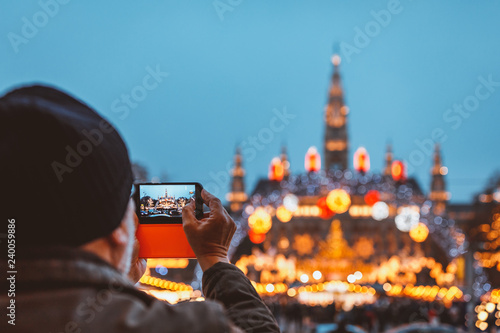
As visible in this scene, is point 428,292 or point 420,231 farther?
point 420,231

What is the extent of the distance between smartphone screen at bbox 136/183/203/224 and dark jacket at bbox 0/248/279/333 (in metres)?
0.56

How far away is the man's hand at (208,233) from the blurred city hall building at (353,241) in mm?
30598

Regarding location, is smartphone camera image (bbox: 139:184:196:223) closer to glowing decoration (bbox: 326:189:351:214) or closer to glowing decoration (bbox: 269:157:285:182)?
glowing decoration (bbox: 326:189:351:214)

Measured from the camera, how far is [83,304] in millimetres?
1423

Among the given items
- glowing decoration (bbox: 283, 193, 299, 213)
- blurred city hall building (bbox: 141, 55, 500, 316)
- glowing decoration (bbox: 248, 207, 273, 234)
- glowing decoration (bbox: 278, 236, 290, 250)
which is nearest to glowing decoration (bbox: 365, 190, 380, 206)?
blurred city hall building (bbox: 141, 55, 500, 316)

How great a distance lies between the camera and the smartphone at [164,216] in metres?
2.05

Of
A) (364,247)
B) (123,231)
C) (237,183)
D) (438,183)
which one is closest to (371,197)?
(364,247)

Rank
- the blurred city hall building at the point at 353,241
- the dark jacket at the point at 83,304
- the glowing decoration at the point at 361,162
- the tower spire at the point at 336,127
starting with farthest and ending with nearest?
the tower spire at the point at 336,127 → the glowing decoration at the point at 361,162 → the blurred city hall building at the point at 353,241 → the dark jacket at the point at 83,304

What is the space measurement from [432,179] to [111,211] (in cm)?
10545

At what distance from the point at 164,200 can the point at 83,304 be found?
70 centimetres

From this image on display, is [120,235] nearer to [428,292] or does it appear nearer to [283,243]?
[428,292]

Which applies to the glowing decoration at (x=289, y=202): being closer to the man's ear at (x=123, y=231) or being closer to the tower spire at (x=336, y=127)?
the tower spire at (x=336, y=127)

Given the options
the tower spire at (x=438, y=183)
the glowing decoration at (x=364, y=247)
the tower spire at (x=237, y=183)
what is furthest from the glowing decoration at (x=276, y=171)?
the tower spire at (x=438, y=183)

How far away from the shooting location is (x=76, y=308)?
1.41 m
